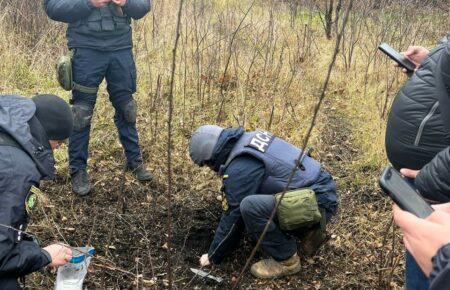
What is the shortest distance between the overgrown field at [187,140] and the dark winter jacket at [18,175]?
0.33 meters

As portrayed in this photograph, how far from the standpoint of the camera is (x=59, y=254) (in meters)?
2.03

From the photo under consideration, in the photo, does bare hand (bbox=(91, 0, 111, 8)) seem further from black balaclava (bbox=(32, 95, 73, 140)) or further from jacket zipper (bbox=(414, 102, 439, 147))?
jacket zipper (bbox=(414, 102, 439, 147))

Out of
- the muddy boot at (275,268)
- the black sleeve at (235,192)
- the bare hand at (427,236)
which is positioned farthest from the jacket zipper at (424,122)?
the muddy boot at (275,268)

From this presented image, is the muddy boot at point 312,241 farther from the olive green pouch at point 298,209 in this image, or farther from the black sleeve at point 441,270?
the black sleeve at point 441,270

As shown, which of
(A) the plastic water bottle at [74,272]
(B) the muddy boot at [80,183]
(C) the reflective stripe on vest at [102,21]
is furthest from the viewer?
(B) the muddy boot at [80,183]

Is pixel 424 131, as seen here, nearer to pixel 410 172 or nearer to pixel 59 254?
pixel 410 172

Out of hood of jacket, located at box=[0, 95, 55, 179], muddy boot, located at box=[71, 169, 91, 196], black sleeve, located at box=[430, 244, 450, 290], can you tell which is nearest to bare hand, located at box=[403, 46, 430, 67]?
black sleeve, located at box=[430, 244, 450, 290]

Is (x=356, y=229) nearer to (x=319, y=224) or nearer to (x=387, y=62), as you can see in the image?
(x=319, y=224)

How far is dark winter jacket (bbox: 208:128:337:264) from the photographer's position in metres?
2.66

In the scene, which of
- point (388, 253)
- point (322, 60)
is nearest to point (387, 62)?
point (322, 60)

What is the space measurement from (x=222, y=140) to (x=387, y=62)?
3.40 m

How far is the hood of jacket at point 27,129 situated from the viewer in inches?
70.7

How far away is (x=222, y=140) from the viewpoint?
2.73m

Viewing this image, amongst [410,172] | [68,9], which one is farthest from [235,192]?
[68,9]
